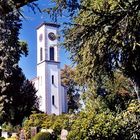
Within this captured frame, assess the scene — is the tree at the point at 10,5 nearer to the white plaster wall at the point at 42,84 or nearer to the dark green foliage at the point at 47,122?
the dark green foliage at the point at 47,122

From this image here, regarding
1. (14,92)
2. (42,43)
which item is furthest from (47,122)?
(42,43)

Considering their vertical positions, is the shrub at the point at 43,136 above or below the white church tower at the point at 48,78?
below

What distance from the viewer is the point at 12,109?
5144 centimetres

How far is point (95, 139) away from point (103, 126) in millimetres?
564

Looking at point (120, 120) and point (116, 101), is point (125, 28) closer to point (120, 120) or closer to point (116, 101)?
point (120, 120)

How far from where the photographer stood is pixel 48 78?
85.8m

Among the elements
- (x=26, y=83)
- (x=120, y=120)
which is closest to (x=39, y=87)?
(x=26, y=83)

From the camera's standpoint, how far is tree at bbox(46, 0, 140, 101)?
10242 mm

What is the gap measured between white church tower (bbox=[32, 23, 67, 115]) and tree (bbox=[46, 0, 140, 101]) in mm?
65888

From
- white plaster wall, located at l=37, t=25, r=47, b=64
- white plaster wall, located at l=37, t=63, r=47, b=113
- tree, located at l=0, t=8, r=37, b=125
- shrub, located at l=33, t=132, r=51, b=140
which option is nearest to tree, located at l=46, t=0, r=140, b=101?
shrub, located at l=33, t=132, r=51, b=140

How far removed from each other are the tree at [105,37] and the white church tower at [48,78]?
216 ft

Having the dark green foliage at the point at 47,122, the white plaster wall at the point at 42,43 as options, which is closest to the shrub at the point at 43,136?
the dark green foliage at the point at 47,122

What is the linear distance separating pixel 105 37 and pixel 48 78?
7452 centimetres

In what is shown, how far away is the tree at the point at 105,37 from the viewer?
10242 mm
